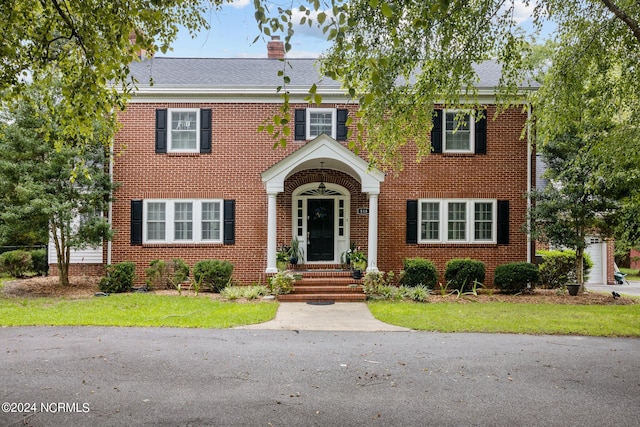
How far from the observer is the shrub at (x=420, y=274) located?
14.1 metres

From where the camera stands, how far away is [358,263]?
13961mm

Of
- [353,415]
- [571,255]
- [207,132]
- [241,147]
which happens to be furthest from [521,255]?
[353,415]

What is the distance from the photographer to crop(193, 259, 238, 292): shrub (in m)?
14.2

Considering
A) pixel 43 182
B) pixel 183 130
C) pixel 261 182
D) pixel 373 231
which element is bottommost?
pixel 373 231

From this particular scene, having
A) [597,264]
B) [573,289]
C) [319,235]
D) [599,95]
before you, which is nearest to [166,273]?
A: [319,235]

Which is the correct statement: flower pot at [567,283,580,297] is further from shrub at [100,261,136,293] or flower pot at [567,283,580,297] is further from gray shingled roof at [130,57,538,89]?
shrub at [100,261,136,293]

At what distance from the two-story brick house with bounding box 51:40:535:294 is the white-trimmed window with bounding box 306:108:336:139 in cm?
3

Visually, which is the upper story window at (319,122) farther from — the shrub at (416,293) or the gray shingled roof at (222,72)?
the shrub at (416,293)

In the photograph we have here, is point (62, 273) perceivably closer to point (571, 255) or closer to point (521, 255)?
point (521, 255)

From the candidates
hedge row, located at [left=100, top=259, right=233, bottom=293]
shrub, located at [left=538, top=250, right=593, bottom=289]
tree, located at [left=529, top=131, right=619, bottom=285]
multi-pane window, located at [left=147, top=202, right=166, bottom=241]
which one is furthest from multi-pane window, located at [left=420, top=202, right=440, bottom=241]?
multi-pane window, located at [left=147, top=202, right=166, bottom=241]

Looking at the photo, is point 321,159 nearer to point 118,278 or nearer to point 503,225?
point 503,225

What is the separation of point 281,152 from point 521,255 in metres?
7.87

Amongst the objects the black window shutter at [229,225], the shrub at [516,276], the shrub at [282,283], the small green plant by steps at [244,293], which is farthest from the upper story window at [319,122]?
the shrub at [516,276]

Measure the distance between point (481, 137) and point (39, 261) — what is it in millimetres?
15803
